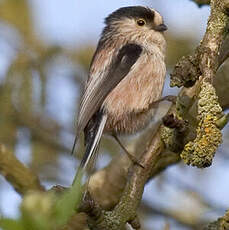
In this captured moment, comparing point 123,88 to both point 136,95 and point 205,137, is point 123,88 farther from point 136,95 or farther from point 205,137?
point 205,137

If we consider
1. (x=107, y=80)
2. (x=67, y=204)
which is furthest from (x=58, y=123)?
(x=67, y=204)

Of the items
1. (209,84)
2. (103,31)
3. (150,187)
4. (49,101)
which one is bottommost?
(150,187)

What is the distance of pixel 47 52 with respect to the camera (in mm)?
4816

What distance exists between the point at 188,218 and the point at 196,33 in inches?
76.2

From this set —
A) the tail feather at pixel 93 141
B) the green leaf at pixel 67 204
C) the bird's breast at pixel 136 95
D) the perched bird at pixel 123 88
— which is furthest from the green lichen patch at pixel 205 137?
the bird's breast at pixel 136 95

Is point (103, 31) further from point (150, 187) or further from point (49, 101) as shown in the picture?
point (150, 187)

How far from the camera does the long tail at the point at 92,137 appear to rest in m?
3.55

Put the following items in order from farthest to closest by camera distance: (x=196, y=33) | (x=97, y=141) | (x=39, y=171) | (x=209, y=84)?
(x=196, y=33), (x=39, y=171), (x=97, y=141), (x=209, y=84)

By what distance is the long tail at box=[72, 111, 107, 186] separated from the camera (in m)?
3.55

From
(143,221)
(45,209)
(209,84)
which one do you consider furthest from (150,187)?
(45,209)

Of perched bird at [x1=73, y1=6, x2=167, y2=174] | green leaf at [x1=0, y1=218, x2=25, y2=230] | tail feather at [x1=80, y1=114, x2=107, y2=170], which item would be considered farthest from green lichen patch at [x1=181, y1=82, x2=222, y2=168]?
perched bird at [x1=73, y1=6, x2=167, y2=174]

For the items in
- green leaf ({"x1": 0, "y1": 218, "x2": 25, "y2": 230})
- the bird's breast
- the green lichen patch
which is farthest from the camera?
the bird's breast

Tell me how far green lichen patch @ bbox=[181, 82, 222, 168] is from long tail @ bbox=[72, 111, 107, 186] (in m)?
1.31

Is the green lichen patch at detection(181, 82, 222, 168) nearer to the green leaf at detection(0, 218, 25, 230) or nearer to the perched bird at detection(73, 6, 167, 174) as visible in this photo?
the green leaf at detection(0, 218, 25, 230)
